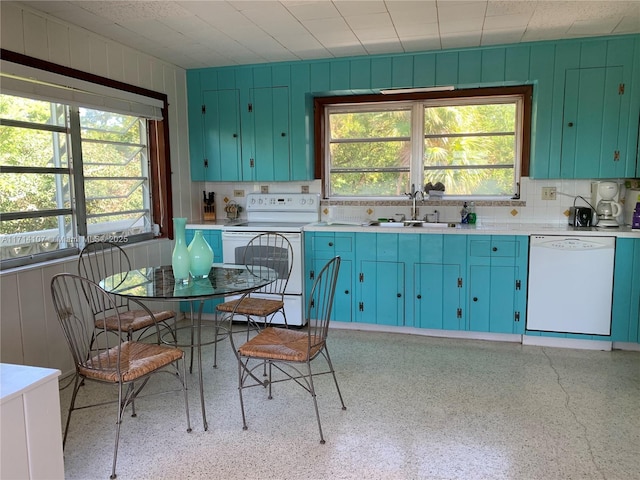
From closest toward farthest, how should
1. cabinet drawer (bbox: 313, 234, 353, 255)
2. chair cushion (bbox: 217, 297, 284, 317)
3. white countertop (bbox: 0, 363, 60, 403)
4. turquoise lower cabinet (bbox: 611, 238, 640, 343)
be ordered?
1. white countertop (bbox: 0, 363, 60, 403)
2. chair cushion (bbox: 217, 297, 284, 317)
3. turquoise lower cabinet (bbox: 611, 238, 640, 343)
4. cabinet drawer (bbox: 313, 234, 353, 255)

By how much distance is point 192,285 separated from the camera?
2.68 m

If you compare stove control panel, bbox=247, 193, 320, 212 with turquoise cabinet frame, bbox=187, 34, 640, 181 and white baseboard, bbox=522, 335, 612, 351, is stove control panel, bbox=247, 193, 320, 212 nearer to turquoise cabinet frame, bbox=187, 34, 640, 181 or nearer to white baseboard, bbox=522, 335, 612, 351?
turquoise cabinet frame, bbox=187, 34, 640, 181

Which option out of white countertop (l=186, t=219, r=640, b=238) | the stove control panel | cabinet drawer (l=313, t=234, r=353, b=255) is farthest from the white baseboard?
the stove control panel

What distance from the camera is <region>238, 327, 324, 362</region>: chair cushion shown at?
2.49 metres

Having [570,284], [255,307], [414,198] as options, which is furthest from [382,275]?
[570,284]

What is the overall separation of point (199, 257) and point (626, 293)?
3.19m

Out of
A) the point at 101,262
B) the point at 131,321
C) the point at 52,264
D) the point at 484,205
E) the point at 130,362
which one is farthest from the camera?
the point at 484,205

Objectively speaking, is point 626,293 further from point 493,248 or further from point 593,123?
point 593,123

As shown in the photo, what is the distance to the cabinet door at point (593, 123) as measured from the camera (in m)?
3.82

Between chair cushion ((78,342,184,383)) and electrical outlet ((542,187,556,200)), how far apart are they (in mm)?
3394

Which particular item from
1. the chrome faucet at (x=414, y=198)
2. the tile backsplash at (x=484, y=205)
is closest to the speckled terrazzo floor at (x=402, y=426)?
the tile backsplash at (x=484, y=205)

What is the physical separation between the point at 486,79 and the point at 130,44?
2940 millimetres

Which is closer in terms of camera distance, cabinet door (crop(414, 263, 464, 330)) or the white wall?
the white wall

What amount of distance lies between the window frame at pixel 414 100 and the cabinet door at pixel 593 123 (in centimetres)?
33
